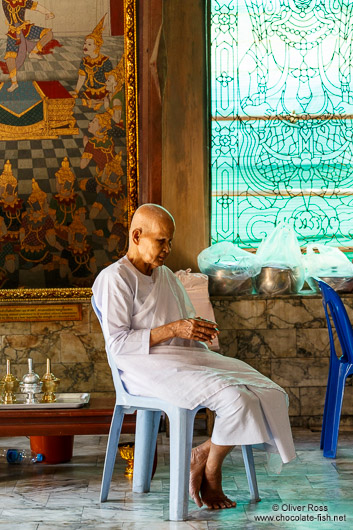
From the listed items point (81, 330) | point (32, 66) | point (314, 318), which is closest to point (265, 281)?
point (314, 318)

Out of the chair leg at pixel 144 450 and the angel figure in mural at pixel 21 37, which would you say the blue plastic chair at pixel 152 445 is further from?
the angel figure in mural at pixel 21 37

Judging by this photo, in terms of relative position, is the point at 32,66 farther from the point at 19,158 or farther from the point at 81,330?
the point at 81,330

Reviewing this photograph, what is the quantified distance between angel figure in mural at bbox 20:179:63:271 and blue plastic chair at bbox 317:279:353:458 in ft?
6.44

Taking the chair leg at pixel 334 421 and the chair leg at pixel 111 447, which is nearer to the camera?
the chair leg at pixel 111 447

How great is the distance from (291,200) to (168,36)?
4.93ft

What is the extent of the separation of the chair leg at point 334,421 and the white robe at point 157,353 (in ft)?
3.82

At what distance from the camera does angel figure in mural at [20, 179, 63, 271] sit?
5.47 metres

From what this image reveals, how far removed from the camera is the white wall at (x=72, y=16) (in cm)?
533

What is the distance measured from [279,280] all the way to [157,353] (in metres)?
2.18

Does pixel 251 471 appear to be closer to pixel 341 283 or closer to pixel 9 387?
pixel 9 387

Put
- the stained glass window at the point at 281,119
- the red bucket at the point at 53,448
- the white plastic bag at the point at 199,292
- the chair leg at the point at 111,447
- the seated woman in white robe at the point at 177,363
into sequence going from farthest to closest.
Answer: the stained glass window at the point at 281,119, the white plastic bag at the point at 199,292, the red bucket at the point at 53,448, the chair leg at the point at 111,447, the seated woman in white robe at the point at 177,363

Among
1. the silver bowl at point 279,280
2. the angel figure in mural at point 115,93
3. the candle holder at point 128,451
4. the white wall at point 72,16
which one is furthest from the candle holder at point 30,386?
the white wall at point 72,16

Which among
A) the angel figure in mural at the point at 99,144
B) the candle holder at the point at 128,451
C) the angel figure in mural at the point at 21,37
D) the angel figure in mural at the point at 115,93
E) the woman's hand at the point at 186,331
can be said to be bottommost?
the candle holder at the point at 128,451

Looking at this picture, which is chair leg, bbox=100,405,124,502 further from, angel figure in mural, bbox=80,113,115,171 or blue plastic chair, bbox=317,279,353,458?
angel figure in mural, bbox=80,113,115,171
